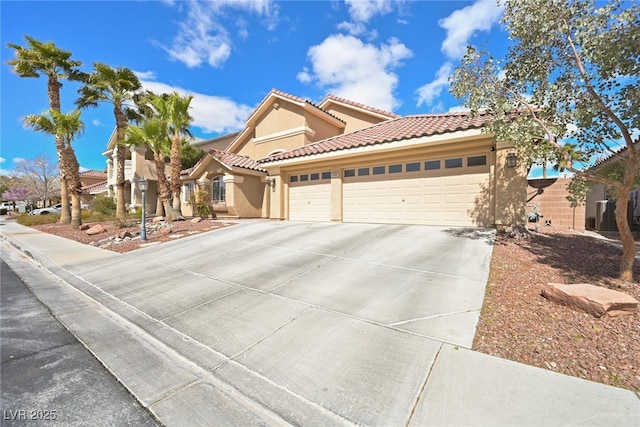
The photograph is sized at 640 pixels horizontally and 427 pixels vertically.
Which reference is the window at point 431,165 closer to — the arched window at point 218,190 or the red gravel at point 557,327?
the red gravel at point 557,327

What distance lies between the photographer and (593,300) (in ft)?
Result: 12.0

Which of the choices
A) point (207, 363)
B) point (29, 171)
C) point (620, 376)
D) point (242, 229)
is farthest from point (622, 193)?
point (29, 171)

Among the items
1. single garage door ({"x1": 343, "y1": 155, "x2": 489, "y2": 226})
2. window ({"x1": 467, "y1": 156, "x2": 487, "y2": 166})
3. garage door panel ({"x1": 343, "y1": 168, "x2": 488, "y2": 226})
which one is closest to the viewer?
window ({"x1": 467, "y1": 156, "x2": 487, "y2": 166})

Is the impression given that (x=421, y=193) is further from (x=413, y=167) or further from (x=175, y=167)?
(x=175, y=167)

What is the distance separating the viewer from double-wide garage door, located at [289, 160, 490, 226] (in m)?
9.31

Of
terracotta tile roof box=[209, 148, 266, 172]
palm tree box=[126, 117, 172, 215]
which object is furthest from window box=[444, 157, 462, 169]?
palm tree box=[126, 117, 172, 215]

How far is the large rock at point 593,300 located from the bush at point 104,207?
994 inches

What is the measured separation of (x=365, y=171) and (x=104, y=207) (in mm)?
20866

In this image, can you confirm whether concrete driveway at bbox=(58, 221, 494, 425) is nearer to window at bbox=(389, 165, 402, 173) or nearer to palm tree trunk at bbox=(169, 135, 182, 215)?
window at bbox=(389, 165, 402, 173)

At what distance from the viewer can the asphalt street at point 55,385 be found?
7.88ft

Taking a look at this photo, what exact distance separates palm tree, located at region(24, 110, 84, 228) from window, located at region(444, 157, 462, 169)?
1964cm

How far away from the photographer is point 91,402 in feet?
8.45

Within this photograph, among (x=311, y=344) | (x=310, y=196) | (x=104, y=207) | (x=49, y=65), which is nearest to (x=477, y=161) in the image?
(x=310, y=196)

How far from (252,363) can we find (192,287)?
9.91 ft
